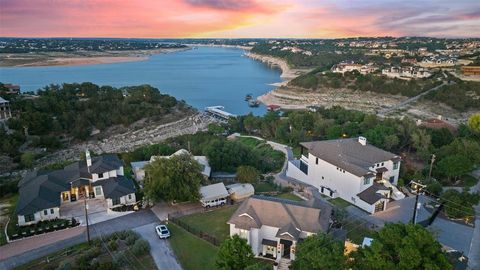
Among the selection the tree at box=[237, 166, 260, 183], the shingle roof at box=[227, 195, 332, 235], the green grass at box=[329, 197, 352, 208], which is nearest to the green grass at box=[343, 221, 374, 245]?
the shingle roof at box=[227, 195, 332, 235]

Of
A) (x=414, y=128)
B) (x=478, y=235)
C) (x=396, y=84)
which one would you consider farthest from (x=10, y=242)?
(x=396, y=84)

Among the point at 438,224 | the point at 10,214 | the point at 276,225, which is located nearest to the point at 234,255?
the point at 276,225

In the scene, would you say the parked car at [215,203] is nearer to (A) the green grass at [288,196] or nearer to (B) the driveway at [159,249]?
(B) the driveway at [159,249]

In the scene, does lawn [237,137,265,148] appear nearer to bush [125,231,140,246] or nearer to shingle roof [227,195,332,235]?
shingle roof [227,195,332,235]

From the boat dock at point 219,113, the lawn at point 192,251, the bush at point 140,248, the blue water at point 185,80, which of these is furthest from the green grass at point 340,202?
the blue water at point 185,80

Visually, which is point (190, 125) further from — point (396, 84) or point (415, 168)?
point (396, 84)

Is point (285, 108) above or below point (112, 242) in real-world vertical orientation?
below
